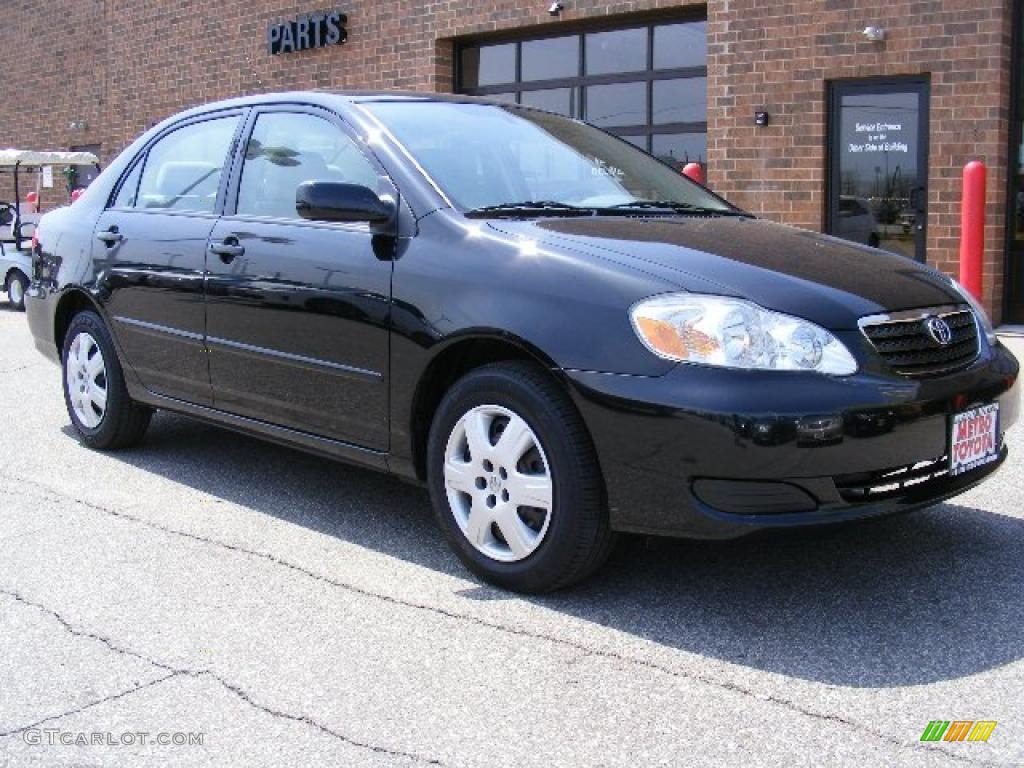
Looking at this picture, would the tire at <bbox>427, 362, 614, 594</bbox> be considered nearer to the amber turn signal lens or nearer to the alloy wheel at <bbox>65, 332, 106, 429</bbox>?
the amber turn signal lens

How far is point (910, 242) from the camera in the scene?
10.9 m

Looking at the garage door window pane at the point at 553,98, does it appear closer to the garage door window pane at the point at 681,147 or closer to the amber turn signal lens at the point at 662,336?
the garage door window pane at the point at 681,147

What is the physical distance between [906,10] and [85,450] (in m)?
7.91

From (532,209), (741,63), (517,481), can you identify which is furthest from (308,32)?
(517,481)

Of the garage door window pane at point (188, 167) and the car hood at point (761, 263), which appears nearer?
the car hood at point (761, 263)

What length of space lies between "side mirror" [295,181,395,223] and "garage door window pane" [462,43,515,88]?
10.5 meters

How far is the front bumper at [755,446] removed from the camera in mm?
3287

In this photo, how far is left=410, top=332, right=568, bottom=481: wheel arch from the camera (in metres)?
3.72

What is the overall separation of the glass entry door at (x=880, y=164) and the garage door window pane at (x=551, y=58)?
3376 mm

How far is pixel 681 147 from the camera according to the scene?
12719 mm

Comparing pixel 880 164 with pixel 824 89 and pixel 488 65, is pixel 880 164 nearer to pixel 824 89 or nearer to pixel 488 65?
pixel 824 89

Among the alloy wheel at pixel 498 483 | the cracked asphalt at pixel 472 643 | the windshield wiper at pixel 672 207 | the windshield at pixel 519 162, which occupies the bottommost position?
the cracked asphalt at pixel 472 643

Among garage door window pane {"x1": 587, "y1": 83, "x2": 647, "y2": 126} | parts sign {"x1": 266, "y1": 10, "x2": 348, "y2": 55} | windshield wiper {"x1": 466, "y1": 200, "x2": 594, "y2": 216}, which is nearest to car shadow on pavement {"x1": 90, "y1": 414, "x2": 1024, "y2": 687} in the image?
windshield wiper {"x1": 466, "y1": 200, "x2": 594, "y2": 216}

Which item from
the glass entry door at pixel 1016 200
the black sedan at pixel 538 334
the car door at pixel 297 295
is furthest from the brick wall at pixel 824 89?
the car door at pixel 297 295
